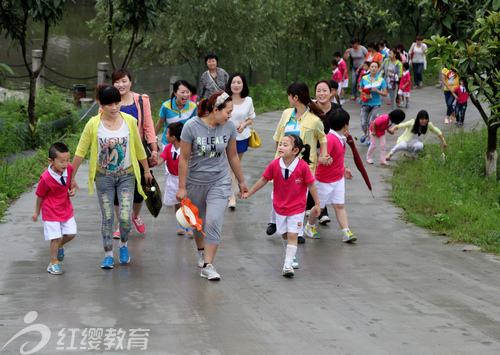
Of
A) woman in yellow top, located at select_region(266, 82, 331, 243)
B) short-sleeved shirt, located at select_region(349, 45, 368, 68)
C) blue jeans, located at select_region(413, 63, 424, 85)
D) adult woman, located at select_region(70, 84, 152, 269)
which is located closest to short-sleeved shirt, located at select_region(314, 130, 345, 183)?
woman in yellow top, located at select_region(266, 82, 331, 243)

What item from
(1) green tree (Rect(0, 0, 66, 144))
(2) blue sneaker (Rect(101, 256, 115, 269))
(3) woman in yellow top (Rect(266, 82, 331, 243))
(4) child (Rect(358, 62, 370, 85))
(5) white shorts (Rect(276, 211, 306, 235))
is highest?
(1) green tree (Rect(0, 0, 66, 144))

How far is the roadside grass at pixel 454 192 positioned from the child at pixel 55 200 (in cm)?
468

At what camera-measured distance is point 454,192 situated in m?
9.88

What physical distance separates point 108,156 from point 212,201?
1080 millimetres

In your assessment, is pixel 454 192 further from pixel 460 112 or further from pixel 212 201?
pixel 460 112

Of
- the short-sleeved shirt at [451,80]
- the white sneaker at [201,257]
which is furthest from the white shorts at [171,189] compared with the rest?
the short-sleeved shirt at [451,80]

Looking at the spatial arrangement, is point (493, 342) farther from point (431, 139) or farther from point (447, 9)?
point (431, 139)

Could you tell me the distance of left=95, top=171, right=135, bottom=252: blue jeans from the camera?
20.6 ft

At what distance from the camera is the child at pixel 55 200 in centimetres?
613

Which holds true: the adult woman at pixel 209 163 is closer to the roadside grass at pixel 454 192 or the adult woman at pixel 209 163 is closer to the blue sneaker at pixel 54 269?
the blue sneaker at pixel 54 269

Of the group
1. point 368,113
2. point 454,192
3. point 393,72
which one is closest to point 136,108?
point 454,192

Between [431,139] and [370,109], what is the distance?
1.63 meters

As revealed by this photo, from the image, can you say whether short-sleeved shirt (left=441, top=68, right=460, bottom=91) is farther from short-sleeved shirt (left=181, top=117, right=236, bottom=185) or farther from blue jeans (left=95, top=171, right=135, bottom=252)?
blue jeans (left=95, top=171, right=135, bottom=252)

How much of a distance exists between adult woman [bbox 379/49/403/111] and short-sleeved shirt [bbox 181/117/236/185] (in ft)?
34.4
